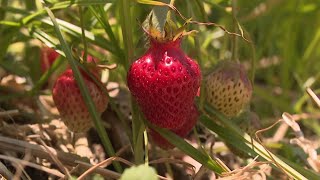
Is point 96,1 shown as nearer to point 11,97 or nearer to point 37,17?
point 37,17

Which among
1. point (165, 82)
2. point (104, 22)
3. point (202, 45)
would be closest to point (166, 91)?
point (165, 82)

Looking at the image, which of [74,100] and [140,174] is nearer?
[140,174]

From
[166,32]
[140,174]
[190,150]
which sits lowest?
[190,150]

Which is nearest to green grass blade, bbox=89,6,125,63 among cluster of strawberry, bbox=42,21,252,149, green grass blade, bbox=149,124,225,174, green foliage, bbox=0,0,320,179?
green foliage, bbox=0,0,320,179

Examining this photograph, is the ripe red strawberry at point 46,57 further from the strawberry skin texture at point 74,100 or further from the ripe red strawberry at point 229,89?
the ripe red strawberry at point 229,89

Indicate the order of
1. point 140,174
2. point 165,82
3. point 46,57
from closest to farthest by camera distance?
point 140,174
point 165,82
point 46,57

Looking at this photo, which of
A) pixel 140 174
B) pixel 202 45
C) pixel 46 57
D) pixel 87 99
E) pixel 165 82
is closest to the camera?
pixel 140 174

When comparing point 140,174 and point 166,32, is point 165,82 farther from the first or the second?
point 140,174
